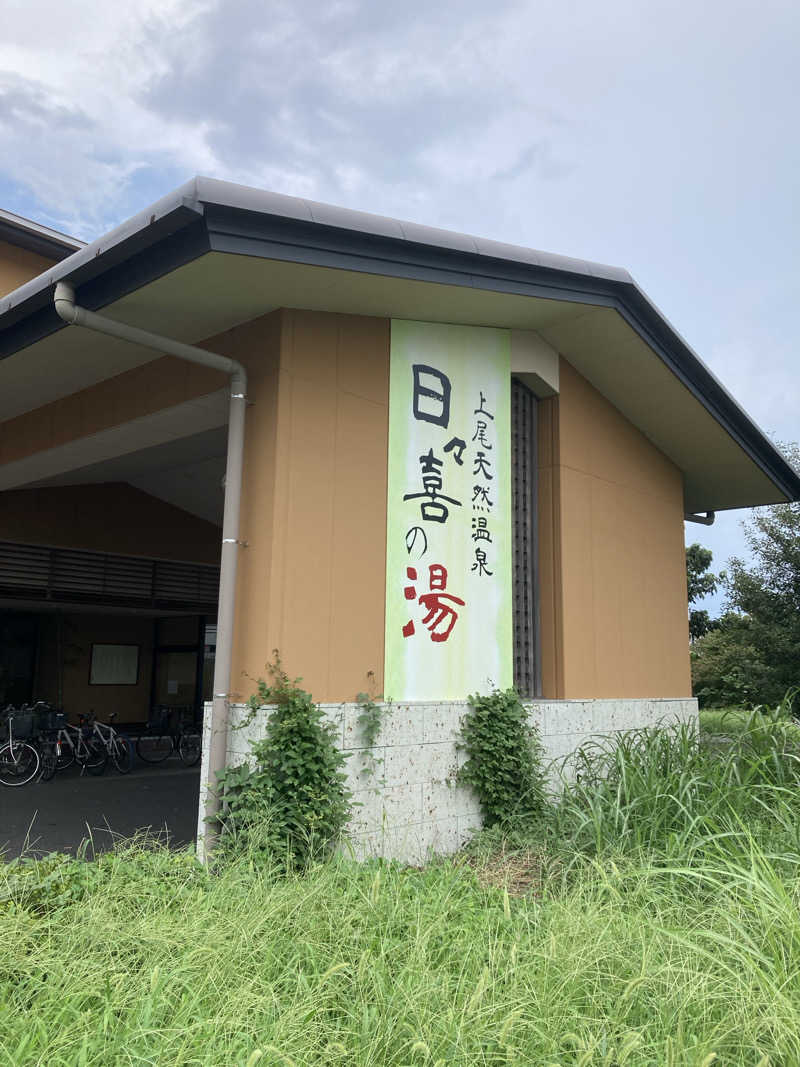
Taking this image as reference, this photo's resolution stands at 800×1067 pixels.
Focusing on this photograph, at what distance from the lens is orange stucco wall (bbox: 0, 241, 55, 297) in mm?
10094

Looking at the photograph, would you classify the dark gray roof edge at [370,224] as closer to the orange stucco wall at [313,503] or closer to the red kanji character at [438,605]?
the orange stucco wall at [313,503]

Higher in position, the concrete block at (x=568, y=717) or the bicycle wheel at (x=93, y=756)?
the concrete block at (x=568, y=717)

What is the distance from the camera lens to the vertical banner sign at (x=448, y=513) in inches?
237

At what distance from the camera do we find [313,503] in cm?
548

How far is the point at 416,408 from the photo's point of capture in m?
6.26

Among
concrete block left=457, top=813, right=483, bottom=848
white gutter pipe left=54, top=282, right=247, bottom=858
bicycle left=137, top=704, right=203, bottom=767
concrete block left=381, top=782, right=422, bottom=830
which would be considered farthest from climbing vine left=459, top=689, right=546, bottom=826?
bicycle left=137, top=704, right=203, bottom=767

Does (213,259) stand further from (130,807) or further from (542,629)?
(130,807)

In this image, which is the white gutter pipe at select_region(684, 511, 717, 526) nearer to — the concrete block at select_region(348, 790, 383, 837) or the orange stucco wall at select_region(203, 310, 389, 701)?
the orange stucco wall at select_region(203, 310, 389, 701)

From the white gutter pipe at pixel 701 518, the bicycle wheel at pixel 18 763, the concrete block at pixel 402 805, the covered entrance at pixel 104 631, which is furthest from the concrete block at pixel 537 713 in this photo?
the covered entrance at pixel 104 631

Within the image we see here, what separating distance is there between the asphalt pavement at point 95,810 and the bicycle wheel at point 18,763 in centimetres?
14

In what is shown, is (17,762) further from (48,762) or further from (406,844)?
(406,844)

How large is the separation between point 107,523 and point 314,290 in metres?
6.99

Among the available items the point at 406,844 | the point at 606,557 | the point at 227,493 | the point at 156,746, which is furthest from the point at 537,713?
the point at 156,746

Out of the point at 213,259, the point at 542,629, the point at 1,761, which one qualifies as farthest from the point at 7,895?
the point at 1,761
